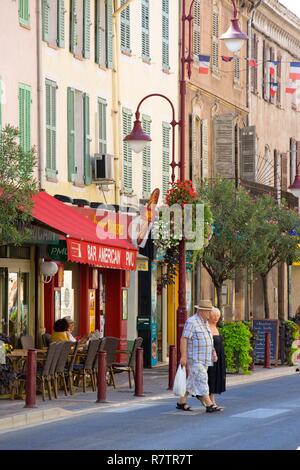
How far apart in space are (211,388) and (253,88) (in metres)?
28.5

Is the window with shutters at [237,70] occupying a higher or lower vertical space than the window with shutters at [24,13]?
higher

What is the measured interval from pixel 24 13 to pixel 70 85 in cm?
289

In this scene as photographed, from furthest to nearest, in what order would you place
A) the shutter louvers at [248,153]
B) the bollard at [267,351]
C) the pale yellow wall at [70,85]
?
1. the shutter louvers at [248,153]
2. the bollard at [267,351]
3. the pale yellow wall at [70,85]

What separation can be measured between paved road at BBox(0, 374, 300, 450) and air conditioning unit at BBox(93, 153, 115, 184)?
30.2 feet

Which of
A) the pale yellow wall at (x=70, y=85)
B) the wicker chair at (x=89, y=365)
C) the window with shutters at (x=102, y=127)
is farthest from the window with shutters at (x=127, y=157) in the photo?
the wicker chair at (x=89, y=365)

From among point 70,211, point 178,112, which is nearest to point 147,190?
point 178,112

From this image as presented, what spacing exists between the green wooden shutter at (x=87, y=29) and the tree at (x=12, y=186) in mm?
11742

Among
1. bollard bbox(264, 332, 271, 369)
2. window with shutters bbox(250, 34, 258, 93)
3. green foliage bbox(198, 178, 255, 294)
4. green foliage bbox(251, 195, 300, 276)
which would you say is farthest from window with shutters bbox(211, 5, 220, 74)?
bollard bbox(264, 332, 271, 369)

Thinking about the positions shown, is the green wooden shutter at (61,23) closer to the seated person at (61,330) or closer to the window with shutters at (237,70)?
the seated person at (61,330)

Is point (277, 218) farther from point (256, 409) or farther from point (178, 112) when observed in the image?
point (256, 409)

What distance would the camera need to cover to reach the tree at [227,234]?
39.3m

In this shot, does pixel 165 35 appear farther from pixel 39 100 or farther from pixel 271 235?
pixel 39 100

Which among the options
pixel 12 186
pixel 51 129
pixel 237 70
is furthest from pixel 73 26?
pixel 237 70

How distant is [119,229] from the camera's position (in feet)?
119
